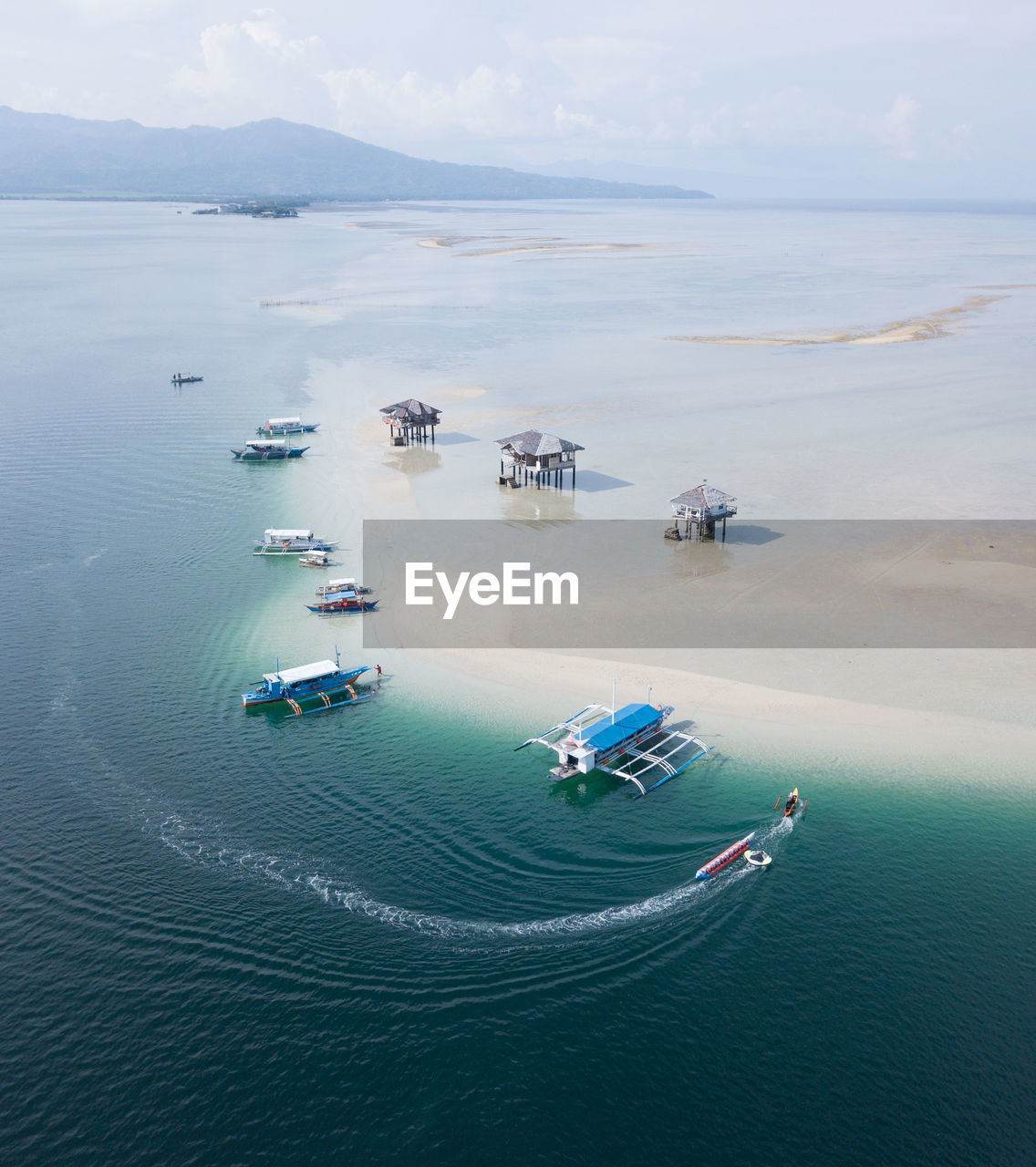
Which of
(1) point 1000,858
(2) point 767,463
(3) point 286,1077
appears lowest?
(3) point 286,1077

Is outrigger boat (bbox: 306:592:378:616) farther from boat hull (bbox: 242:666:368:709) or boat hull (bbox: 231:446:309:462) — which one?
boat hull (bbox: 231:446:309:462)

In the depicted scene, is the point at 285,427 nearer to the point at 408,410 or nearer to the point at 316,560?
the point at 408,410

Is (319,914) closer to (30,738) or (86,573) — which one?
(30,738)

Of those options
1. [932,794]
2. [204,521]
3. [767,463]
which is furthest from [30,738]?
[767,463]

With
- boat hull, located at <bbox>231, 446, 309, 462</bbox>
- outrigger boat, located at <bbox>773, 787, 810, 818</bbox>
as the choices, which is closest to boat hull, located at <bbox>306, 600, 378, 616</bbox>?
outrigger boat, located at <bbox>773, 787, 810, 818</bbox>

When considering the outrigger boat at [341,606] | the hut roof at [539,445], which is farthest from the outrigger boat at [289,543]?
the hut roof at [539,445]
